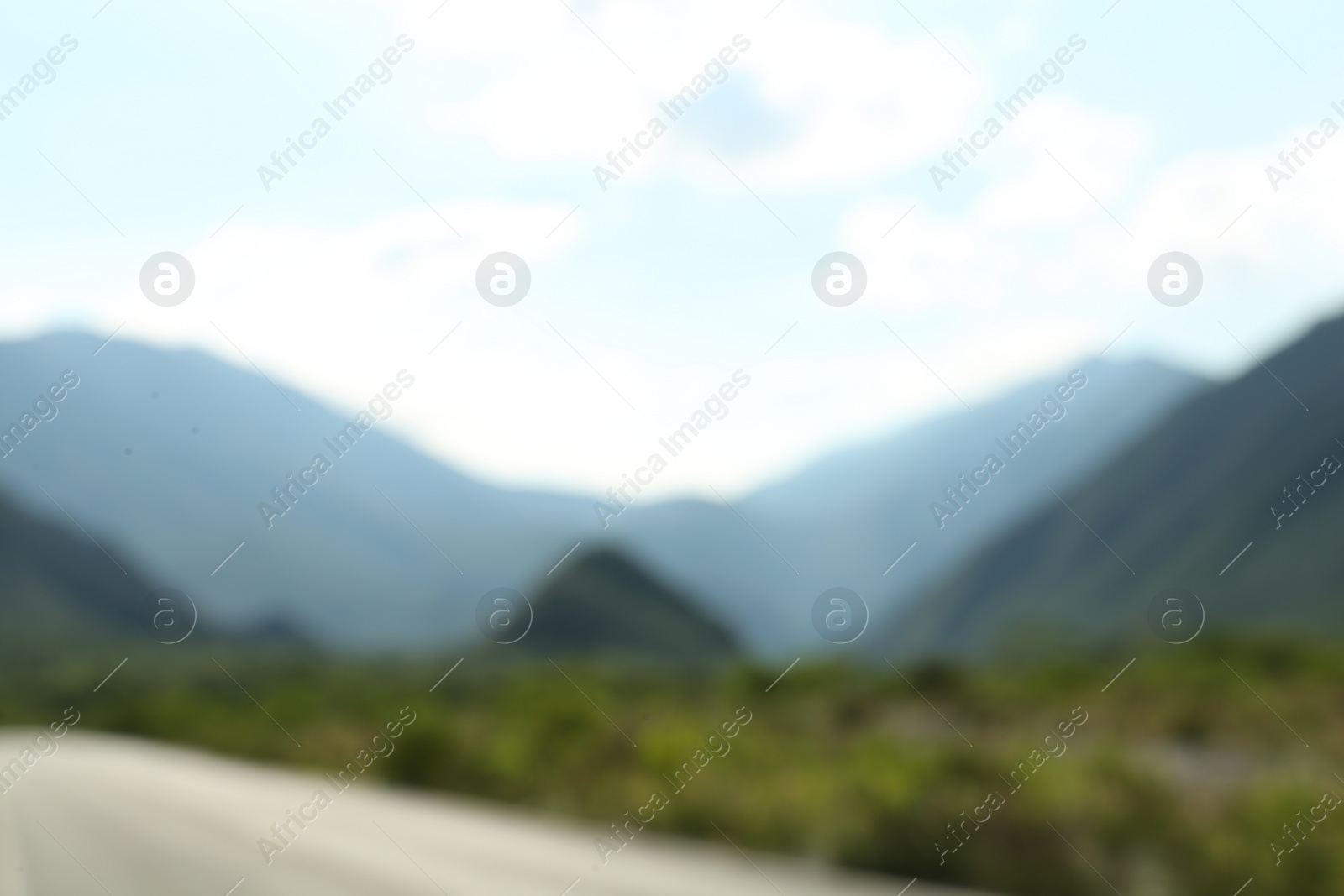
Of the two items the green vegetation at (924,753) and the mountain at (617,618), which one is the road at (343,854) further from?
the mountain at (617,618)

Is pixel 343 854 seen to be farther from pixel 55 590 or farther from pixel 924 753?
pixel 55 590

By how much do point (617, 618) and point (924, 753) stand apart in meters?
58.1

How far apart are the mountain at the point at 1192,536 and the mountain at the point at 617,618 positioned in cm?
1563

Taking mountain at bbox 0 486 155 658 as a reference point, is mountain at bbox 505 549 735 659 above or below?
above

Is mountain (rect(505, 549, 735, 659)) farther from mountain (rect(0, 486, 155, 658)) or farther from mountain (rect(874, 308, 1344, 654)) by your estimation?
mountain (rect(0, 486, 155, 658))

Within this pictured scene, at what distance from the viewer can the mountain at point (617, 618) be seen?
67.9 meters

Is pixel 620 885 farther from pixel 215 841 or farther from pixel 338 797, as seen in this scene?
pixel 338 797

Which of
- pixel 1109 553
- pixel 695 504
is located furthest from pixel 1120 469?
pixel 695 504

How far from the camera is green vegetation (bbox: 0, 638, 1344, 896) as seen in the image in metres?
8.94

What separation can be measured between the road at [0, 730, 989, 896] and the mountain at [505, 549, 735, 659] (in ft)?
162

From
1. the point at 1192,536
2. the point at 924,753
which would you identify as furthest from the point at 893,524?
the point at 924,753

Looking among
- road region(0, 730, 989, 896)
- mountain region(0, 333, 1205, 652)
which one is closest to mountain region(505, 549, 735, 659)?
mountain region(0, 333, 1205, 652)

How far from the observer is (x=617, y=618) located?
70.1 m

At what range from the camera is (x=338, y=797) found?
17.3 meters
